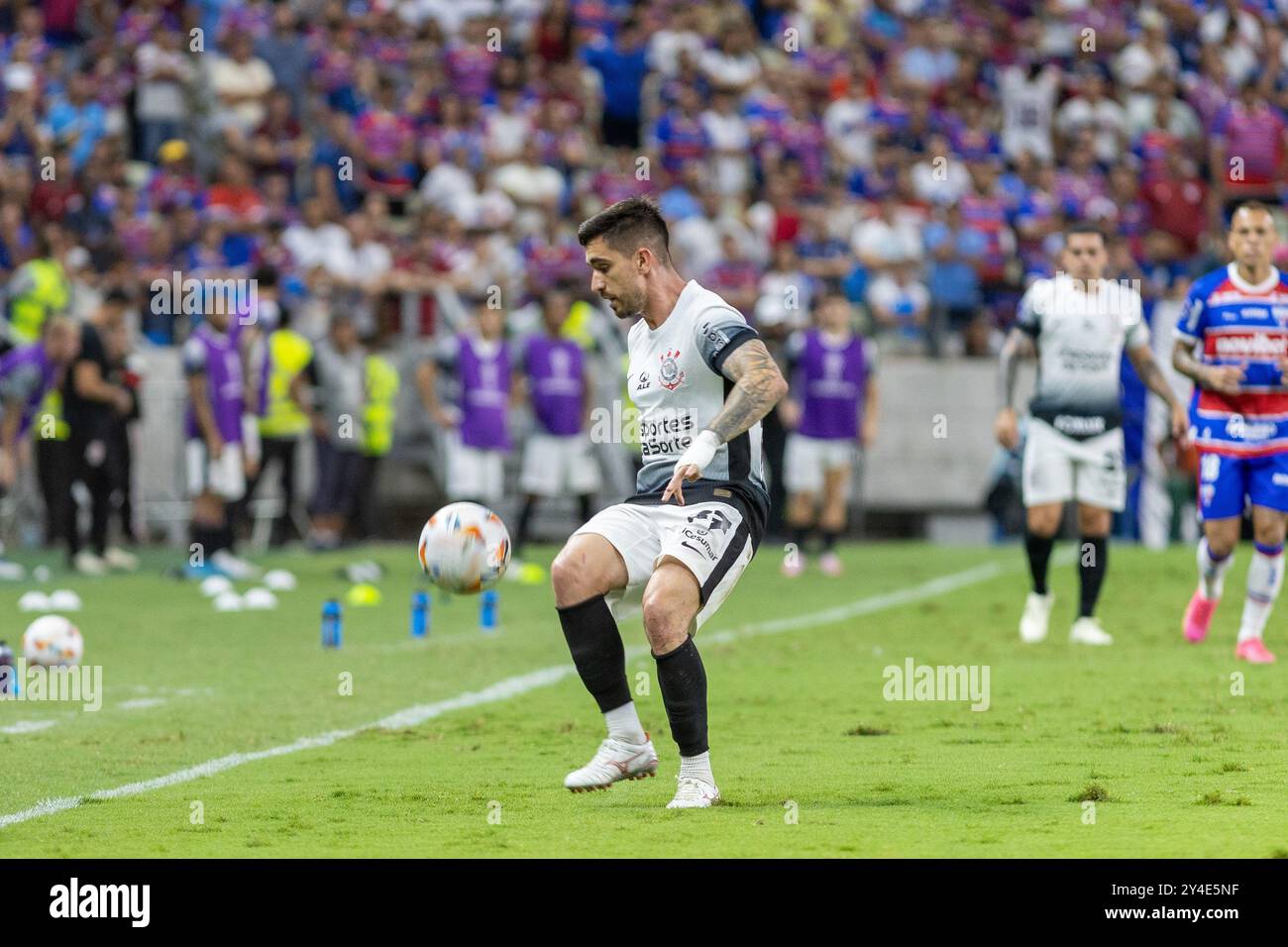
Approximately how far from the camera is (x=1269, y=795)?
743 centimetres

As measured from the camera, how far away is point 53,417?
Result: 64.9 feet

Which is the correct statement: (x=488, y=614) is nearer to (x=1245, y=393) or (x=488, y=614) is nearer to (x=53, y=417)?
(x=1245, y=393)

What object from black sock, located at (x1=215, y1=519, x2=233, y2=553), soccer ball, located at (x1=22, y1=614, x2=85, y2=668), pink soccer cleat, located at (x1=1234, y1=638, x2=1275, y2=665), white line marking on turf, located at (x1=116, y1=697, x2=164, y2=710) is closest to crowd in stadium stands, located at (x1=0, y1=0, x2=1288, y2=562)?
black sock, located at (x1=215, y1=519, x2=233, y2=553)

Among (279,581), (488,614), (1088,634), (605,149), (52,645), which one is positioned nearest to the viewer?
(52,645)

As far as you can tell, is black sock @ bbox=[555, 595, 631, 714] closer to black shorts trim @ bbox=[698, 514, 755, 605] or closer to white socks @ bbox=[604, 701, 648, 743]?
white socks @ bbox=[604, 701, 648, 743]

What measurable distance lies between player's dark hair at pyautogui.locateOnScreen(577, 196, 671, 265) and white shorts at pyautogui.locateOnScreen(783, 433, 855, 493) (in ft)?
43.8

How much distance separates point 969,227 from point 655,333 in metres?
17.2

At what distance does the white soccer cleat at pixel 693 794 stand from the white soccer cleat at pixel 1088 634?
21.8ft

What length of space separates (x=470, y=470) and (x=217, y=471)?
120 inches

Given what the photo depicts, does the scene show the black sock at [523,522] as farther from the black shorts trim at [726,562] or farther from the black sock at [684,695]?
the black sock at [684,695]

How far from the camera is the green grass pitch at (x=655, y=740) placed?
677 cm

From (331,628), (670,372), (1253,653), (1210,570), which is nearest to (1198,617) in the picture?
(1210,570)
